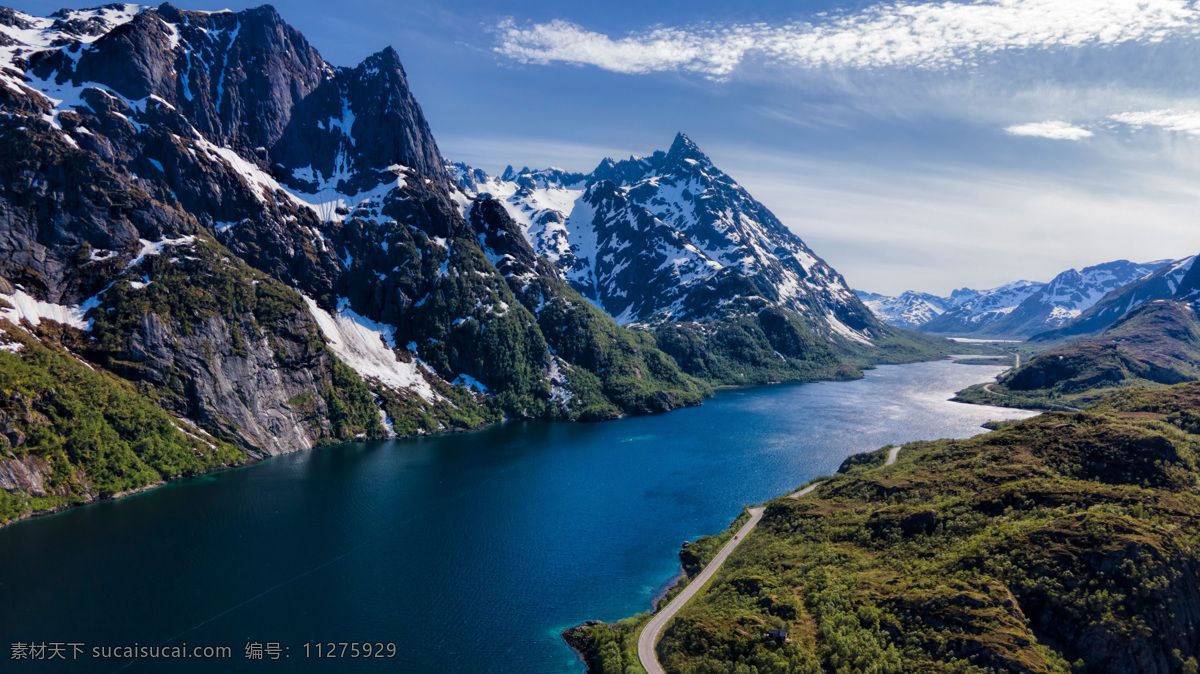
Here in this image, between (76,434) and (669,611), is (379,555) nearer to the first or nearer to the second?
(669,611)

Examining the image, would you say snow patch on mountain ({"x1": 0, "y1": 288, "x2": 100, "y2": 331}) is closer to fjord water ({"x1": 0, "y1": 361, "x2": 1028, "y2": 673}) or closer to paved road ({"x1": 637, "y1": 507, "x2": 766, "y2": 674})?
fjord water ({"x1": 0, "y1": 361, "x2": 1028, "y2": 673})

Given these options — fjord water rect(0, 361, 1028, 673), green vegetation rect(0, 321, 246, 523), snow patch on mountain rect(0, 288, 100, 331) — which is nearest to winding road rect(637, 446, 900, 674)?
fjord water rect(0, 361, 1028, 673)

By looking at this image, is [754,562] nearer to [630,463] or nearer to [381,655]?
[381,655]

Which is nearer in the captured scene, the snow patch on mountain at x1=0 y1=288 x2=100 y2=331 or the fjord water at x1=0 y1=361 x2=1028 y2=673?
the fjord water at x1=0 y1=361 x2=1028 y2=673

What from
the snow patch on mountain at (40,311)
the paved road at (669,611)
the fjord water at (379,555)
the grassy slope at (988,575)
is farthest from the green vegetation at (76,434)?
the paved road at (669,611)

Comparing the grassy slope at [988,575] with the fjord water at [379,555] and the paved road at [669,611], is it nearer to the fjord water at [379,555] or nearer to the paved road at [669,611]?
the paved road at [669,611]

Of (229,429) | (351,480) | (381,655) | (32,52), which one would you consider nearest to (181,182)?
(32,52)

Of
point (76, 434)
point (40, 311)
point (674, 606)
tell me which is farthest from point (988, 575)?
point (40, 311)
